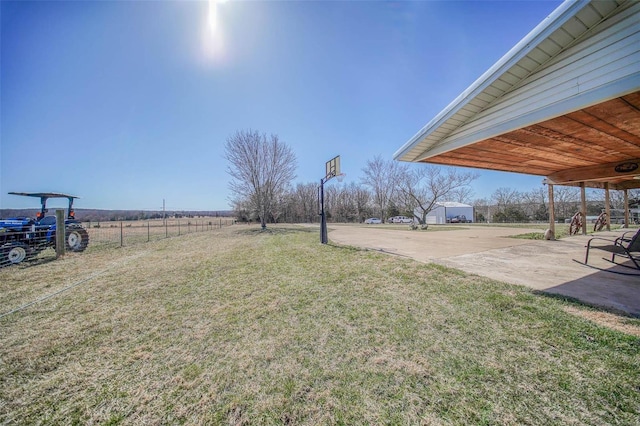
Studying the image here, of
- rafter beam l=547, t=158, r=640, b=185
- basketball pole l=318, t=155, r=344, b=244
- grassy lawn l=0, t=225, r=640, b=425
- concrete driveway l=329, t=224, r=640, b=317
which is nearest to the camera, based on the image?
grassy lawn l=0, t=225, r=640, b=425

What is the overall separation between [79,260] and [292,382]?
27.6 ft

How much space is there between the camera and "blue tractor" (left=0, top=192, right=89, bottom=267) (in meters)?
6.26

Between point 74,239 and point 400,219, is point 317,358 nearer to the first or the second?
point 74,239

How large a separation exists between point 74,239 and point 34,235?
4.72 ft

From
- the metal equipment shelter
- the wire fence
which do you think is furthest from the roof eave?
the wire fence

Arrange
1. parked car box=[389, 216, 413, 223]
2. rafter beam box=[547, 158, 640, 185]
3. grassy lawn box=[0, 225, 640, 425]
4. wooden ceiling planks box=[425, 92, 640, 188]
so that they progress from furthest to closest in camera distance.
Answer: parked car box=[389, 216, 413, 223] → rafter beam box=[547, 158, 640, 185] → wooden ceiling planks box=[425, 92, 640, 188] → grassy lawn box=[0, 225, 640, 425]

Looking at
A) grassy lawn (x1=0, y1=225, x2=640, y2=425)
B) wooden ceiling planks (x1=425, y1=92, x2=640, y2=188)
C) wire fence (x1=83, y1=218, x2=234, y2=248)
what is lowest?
grassy lawn (x1=0, y1=225, x2=640, y2=425)

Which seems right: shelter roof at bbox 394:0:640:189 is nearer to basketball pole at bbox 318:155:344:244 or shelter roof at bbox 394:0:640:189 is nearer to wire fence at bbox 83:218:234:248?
basketball pole at bbox 318:155:344:244

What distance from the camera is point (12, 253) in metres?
6.30

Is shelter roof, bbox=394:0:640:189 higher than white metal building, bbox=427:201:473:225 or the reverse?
higher

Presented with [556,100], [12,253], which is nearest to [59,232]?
[12,253]

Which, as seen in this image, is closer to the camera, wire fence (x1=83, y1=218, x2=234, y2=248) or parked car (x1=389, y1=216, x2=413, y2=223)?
wire fence (x1=83, y1=218, x2=234, y2=248)

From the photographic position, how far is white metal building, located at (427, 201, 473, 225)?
109ft

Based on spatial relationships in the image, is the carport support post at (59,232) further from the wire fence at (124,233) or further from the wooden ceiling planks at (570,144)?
the wooden ceiling planks at (570,144)
